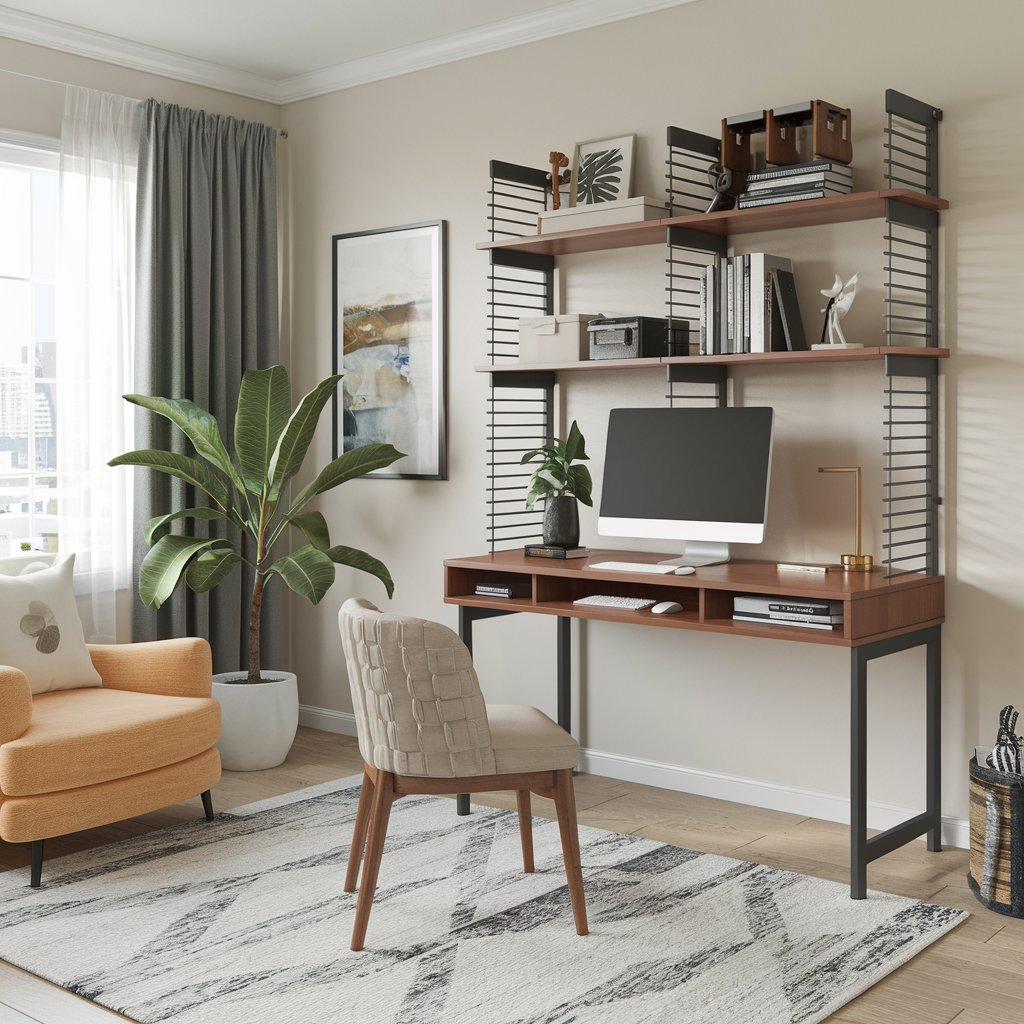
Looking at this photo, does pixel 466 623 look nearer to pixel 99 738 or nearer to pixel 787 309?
pixel 99 738

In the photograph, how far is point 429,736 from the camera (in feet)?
8.89

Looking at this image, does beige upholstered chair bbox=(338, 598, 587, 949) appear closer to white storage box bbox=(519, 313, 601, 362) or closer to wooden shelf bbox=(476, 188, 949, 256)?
white storage box bbox=(519, 313, 601, 362)

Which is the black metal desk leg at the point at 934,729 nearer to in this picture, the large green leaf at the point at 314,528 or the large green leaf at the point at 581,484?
the large green leaf at the point at 581,484

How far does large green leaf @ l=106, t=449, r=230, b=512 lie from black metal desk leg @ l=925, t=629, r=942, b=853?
2497 millimetres

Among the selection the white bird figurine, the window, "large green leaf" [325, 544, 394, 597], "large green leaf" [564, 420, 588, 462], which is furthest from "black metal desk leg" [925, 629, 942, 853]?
the window

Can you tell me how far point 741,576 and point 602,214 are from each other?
1.27 metres

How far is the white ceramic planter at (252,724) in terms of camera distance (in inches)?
170

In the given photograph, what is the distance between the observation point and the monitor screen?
11.5ft

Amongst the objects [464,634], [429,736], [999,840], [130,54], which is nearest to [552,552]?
[464,634]

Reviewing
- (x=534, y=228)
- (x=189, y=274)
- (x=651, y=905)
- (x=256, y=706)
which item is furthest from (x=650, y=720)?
(x=189, y=274)

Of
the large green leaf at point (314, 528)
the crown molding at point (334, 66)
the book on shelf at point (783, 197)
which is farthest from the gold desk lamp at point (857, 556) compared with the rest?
the large green leaf at point (314, 528)

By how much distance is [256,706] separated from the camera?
4320 mm

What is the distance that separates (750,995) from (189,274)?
3.37m

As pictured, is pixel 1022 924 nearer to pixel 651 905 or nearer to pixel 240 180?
pixel 651 905
